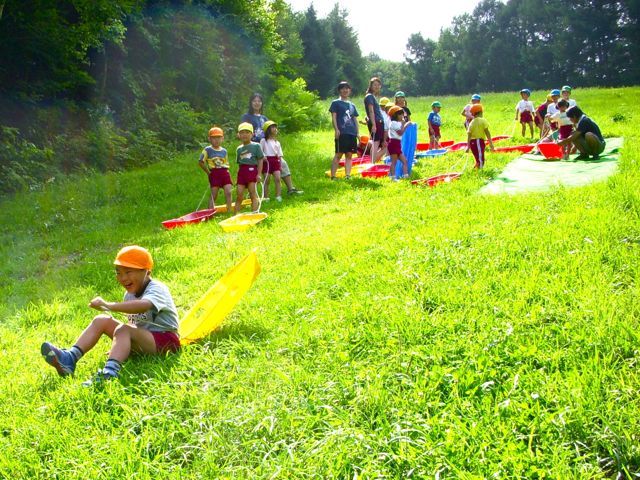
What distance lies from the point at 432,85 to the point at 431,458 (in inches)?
3685

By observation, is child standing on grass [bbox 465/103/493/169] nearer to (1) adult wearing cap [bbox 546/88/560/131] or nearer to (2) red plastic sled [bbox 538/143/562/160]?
(2) red plastic sled [bbox 538/143/562/160]

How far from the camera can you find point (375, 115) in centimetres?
1256

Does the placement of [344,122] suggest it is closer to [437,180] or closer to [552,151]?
[437,180]

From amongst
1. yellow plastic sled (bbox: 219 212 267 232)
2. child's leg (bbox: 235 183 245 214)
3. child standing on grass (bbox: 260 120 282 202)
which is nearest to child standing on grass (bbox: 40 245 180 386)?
yellow plastic sled (bbox: 219 212 267 232)

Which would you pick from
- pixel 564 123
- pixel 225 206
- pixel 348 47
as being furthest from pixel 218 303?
pixel 348 47

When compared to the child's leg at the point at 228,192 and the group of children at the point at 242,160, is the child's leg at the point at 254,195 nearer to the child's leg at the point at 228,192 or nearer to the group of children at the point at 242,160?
the group of children at the point at 242,160

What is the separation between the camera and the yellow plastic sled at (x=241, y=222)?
8.91 m

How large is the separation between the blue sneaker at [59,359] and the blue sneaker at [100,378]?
29cm

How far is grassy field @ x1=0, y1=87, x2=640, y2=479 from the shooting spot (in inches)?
113

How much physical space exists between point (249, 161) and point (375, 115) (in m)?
3.72

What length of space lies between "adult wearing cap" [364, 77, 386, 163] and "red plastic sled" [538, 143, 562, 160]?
3.57 metres

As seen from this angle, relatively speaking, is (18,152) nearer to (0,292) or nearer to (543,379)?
(0,292)

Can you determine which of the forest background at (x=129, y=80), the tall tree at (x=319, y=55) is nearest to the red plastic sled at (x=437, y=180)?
the forest background at (x=129, y=80)

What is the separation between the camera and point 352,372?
368 cm
